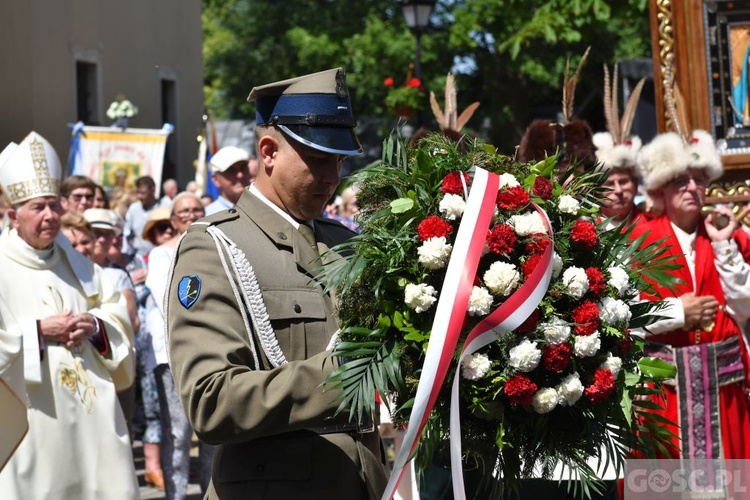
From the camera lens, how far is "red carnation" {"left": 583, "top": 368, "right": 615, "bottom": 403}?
2.83 meters

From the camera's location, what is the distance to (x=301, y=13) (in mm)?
32188

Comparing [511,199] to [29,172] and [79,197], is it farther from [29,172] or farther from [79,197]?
[79,197]

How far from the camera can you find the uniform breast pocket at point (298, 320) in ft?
10.2

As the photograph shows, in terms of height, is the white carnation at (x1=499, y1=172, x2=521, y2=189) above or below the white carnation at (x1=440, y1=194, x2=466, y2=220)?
above

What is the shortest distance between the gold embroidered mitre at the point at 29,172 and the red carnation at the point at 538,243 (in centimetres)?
395

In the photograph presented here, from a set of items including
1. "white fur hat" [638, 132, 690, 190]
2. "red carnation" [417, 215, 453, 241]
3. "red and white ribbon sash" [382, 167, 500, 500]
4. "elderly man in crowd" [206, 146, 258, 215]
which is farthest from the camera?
"elderly man in crowd" [206, 146, 258, 215]

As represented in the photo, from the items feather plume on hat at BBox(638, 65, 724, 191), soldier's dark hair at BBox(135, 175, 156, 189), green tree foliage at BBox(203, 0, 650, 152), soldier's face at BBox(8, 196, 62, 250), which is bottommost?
soldier's face at BBox(8, 196, 62, 250)

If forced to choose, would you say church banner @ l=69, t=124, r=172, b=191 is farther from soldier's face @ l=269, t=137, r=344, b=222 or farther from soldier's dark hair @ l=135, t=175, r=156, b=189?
soldier's face @ l=269, t=137, r=344, b=222

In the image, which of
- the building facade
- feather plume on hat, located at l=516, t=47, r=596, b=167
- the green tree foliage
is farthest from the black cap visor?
the green tree foliage

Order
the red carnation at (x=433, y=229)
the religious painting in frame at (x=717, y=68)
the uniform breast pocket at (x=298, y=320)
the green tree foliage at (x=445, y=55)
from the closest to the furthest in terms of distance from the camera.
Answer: the red carnation at (x=433, y=229) → the uniform breast pocket at (x=298, y=320) → the religious painting in frame at (x=717, y=68) → the green tree foliage at (x=445, y=55)

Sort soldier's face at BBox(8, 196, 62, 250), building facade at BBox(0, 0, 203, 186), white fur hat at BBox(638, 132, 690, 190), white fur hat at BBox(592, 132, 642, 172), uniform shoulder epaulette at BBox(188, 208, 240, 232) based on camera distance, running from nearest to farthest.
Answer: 1. uniform shoulder epaulette at BBox(188, 208, 240, 232)
2. white fur hat at BBox(638, 132, 690, 190)
3. soldier's face at BBox(8, 196, 62, 250)
4. white fur hat at BBox(592, 132, 642, 172)
5. building facade at BBox(0, 0, 203, 186)

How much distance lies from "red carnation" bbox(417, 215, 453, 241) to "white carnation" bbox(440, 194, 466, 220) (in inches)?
0.9

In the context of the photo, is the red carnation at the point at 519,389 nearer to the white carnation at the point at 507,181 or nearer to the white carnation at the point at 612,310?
the white carnation at the point at 612,310

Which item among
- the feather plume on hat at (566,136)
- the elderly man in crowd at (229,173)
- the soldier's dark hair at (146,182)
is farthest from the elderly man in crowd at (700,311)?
the soldier's dark hair at (146,182)
